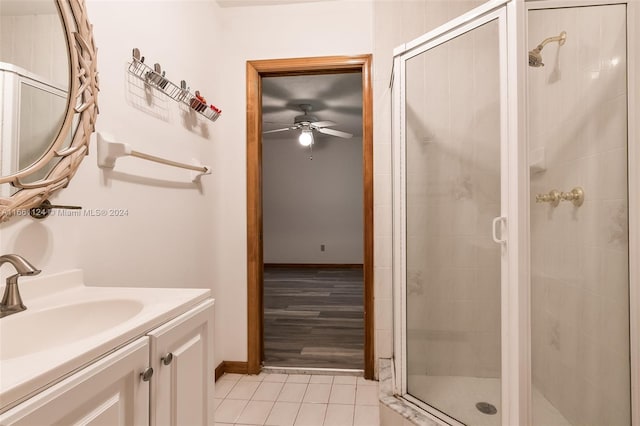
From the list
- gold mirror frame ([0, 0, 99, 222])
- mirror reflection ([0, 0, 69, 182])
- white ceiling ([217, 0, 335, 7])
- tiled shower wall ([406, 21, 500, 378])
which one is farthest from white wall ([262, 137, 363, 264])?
mirror reflection ([0, 0, 69, 182])

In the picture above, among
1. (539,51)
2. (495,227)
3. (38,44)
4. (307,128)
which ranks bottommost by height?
(495,227)

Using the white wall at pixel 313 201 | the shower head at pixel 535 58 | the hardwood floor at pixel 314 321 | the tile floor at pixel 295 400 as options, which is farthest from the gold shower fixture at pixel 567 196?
the white wall at pixel 313 201

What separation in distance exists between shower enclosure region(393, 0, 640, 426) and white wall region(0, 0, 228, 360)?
1.24 m

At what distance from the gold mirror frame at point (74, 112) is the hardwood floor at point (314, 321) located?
1.88m

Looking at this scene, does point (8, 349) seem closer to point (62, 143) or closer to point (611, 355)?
point (62, 143)

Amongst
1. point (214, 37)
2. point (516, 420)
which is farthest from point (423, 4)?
point (516, 420)

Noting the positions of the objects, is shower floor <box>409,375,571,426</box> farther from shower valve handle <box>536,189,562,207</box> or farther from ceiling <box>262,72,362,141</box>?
ceiling <box>262,72,362,141</box>

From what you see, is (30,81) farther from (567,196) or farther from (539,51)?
(567,196)

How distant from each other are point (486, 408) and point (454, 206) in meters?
0.82

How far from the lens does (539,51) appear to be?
1400 millimetres

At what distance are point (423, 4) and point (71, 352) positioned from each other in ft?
8.10

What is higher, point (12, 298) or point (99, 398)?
point (12, 298)

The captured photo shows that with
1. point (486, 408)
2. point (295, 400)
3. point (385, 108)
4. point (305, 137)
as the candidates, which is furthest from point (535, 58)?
point (305, 137)

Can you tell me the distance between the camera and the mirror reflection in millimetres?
979
